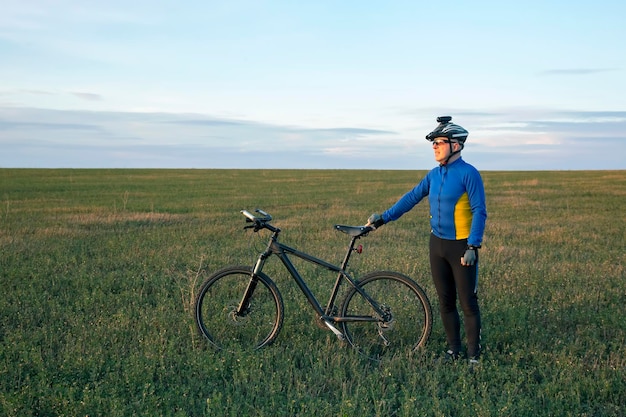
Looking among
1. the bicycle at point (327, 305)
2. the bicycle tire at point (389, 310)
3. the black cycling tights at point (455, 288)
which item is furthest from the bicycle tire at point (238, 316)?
the black cycling tights at point (455, 288)

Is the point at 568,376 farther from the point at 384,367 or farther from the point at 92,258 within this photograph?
the point at 92,258

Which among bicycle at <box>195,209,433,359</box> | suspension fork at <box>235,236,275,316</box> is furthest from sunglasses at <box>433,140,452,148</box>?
suspension fork at <box>235,236,275,316</box>

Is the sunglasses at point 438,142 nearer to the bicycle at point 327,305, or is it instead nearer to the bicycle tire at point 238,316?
the bicycle at point 327,305

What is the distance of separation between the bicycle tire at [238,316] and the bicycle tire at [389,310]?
32.9 inches

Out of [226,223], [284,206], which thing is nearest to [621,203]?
[284,206]

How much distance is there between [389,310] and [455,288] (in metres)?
0.77

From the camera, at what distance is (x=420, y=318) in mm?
6926

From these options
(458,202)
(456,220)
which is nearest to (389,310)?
(456,220)

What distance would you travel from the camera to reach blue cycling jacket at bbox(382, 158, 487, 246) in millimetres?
5941

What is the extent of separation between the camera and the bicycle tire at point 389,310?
637 centimetres

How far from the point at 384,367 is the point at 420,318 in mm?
1008

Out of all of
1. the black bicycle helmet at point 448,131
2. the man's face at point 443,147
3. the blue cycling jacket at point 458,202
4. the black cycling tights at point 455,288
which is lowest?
the black cycling tights at point 455,288

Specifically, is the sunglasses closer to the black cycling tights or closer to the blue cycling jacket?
the blue cycling jacket

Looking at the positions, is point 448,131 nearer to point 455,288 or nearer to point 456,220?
point 456,220
